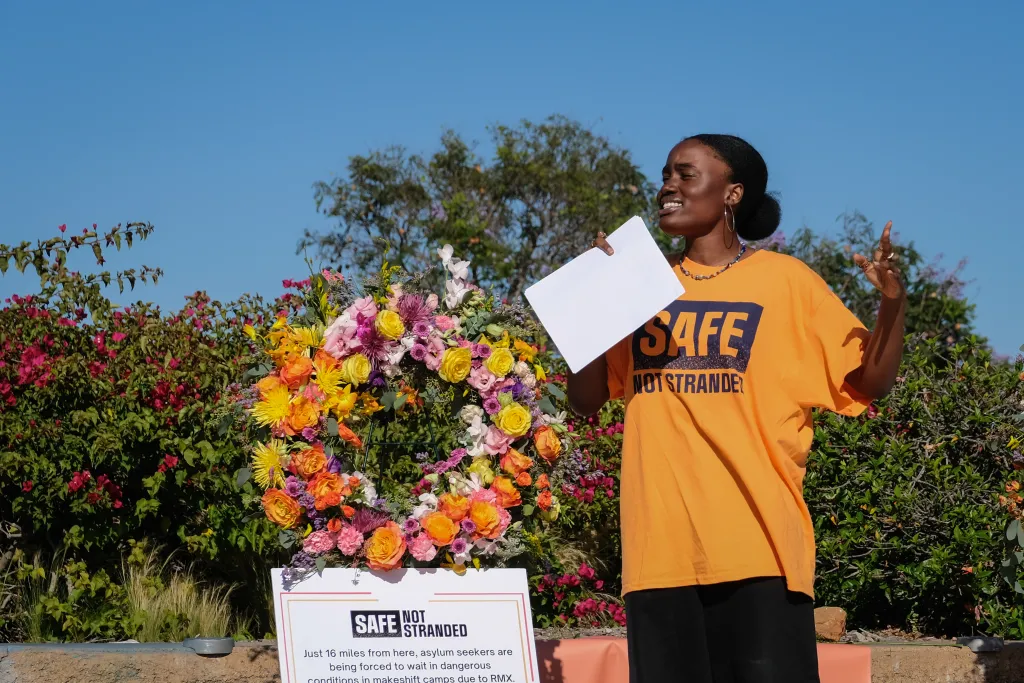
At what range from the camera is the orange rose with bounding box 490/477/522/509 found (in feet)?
12.1

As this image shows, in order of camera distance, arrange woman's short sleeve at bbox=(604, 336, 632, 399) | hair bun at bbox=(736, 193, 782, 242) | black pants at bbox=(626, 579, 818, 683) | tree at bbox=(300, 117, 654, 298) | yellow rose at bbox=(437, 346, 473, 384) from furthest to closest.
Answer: tree at bbox=(300, 117, 654, 298), yellow rose at bbox=(437, 346, 473, 384), hair bun at bbox=(736, 193, 782, 242), woman's short sleeve at bbox=(604, 336, 632, 399), black pants at bbox=(626, 579, 818, 683)

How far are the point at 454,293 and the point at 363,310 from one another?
0.33 meters

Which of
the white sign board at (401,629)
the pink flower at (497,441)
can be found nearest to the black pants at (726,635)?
the white sign board at (401,629)

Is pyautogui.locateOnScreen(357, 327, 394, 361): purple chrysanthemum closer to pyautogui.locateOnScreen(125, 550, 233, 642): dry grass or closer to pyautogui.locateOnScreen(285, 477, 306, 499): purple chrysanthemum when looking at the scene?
pyautogui.locateOnScreen(285, 477, 306, 499): purple chrysanthemum

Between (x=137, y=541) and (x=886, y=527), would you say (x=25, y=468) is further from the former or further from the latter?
(x=886, y=527)

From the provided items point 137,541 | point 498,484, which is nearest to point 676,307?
point 498,484

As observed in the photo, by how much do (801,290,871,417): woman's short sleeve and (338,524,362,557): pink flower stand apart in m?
1.46

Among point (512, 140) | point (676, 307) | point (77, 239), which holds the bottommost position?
point (676, 307)

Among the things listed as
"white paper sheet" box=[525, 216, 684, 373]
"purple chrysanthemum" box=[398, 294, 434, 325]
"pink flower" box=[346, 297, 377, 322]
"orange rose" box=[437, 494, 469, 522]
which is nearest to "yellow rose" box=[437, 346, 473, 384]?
"purple chrysanthemum" box=[398, 294, 434, 325]

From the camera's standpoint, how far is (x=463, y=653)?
349 centimetres

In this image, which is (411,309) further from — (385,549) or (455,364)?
(385,549)

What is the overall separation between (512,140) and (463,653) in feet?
46.5

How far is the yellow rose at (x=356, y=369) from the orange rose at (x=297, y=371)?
0.11 meters

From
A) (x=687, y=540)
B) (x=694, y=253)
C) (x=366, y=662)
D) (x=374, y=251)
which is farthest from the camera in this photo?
(x=374, y=251)
